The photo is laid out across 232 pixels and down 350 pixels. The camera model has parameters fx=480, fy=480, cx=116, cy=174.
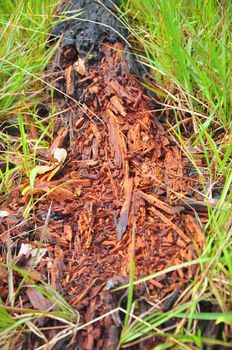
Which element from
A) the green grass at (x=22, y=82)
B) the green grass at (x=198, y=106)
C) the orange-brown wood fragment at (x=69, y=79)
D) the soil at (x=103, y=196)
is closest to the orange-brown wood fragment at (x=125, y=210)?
the soil at (x=103, y=196)

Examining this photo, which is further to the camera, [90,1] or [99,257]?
[90,1]

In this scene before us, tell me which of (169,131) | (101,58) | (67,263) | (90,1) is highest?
(90,1)

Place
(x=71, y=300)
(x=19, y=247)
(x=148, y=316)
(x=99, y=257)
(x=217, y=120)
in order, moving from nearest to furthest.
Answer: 1. (x=148, y=316)
2. (x=71, y=300)
3. (x=99, y=257)
4. (x=19, y=247)
5. (x=217, y=120)

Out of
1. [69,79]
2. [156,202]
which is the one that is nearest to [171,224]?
[156,202]

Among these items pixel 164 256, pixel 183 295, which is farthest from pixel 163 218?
pixel 183 295

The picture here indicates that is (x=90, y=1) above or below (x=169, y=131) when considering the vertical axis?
above

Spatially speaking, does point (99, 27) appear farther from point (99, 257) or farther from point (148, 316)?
point (148, 316)
